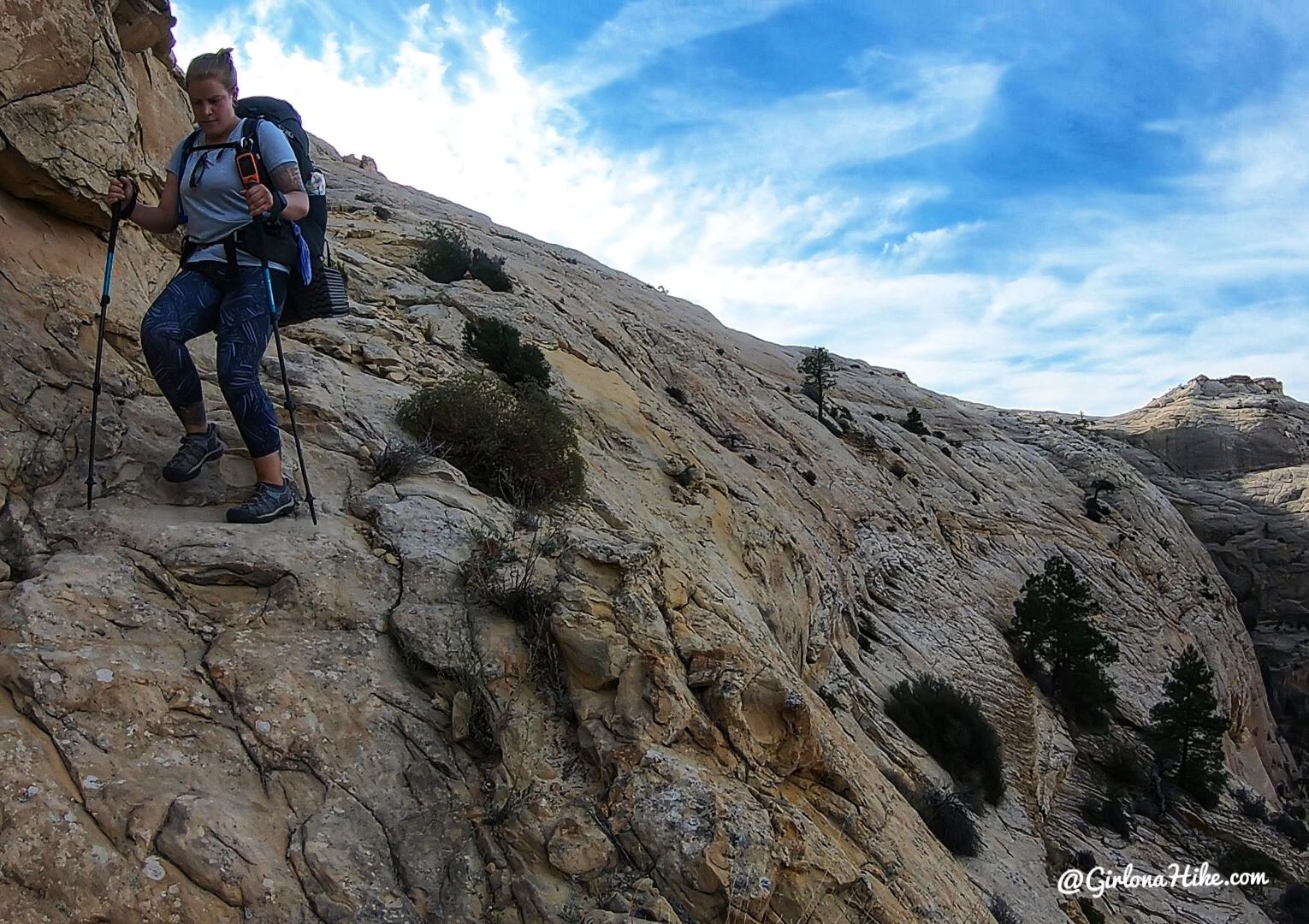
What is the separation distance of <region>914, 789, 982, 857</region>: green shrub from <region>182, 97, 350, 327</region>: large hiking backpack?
8896 mm

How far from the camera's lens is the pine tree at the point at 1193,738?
19.3 meters

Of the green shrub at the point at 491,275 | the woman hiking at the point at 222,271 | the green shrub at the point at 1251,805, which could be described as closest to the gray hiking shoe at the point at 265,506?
the woman hiking at the point at 222,271

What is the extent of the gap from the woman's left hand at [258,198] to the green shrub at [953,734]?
37.6ft

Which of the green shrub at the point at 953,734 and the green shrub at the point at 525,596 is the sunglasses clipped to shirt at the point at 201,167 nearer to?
the green shrub at the point at 525,596

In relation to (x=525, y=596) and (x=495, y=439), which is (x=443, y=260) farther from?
(x=525, y=596)

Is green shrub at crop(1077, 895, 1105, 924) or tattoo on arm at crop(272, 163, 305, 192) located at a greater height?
tattoo on arm at crop(272, 163, 305, 192)

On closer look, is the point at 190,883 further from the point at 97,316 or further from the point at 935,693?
the point at 935,693

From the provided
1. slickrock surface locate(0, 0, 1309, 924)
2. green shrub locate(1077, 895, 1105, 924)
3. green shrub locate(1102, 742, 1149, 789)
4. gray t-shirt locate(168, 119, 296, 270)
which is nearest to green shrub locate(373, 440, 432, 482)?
slickrock surface locate(0, 0, 1309, 924)

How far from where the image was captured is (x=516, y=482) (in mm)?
6613

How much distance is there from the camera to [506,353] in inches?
418

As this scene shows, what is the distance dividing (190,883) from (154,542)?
6.43ft

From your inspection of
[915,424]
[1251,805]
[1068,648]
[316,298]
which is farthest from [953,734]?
[915,424]

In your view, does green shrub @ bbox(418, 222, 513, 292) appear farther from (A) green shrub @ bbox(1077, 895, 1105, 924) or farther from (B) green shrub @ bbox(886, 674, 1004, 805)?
(A) green shrub @ bbox(1077, 895, 1105, 924)

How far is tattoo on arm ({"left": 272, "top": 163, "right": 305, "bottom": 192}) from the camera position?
4.23 metres
